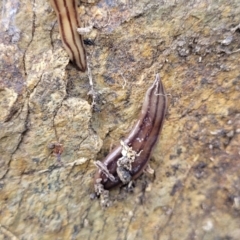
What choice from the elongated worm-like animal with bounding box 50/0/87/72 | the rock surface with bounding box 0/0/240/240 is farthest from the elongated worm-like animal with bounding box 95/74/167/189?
the elongated worm-like animal with bounding box 50/0/87/72

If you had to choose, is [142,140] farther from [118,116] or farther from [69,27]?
[69,27]

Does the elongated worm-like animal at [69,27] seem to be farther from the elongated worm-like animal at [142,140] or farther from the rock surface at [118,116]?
the elongated worm-like animal at [142,140]

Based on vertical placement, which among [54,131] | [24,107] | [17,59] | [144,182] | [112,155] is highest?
[17,59]

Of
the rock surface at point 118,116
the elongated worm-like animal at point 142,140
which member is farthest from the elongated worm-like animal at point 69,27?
the elongated worm-like animal at point 142,140

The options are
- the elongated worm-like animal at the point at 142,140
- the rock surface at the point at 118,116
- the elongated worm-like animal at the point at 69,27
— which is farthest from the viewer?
the elongated worm-like animal at the point at 69,27

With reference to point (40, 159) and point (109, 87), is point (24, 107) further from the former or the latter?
point (109, 87)

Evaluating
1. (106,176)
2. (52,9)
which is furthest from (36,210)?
(52,9)
